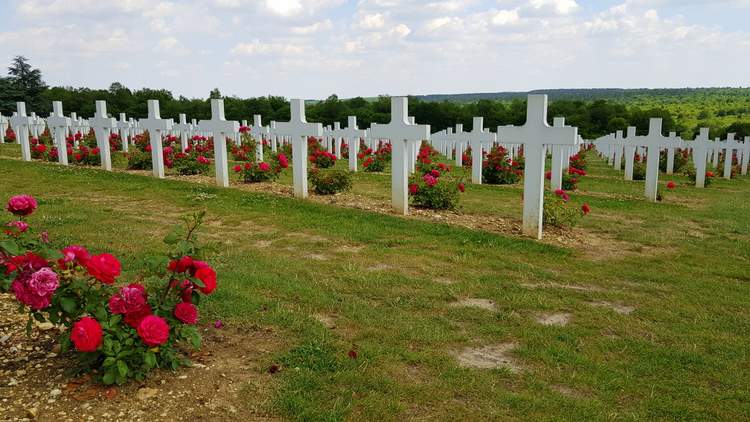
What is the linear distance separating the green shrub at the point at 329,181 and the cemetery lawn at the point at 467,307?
166cm

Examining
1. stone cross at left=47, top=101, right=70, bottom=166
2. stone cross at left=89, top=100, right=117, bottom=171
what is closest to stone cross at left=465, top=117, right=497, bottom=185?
stone cross at left=89, top=100, right=117, bottom=171

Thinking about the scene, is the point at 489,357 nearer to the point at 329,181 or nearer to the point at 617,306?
the point at 617,306

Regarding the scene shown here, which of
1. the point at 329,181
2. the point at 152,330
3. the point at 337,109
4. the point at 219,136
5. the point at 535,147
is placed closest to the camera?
the point at 152,330

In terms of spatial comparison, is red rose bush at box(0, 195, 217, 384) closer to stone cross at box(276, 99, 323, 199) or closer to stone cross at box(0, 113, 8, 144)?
stone cross at box(276, 99, 323, 199)

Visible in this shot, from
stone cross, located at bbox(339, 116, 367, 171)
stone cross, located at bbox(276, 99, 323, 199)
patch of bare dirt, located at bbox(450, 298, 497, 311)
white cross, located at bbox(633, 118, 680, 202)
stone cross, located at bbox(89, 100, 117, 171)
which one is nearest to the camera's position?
patch of bare dirt, located at bbox(450, 298, 497, 311)

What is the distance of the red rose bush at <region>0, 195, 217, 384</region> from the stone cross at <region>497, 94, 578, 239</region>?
5.58m

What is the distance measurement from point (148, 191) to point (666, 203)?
9939mm

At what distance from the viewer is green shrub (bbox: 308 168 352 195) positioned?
11.7m

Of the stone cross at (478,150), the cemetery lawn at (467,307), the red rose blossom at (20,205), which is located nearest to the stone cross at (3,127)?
the cemetery lawn at (467,307)

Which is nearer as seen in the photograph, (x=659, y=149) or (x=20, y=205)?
(x=20, y=205)

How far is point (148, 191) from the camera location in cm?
1182

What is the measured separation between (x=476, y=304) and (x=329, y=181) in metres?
6.67

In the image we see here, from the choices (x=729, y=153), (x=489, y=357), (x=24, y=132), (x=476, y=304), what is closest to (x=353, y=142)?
(x=24, y=132)

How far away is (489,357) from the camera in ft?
14.1
